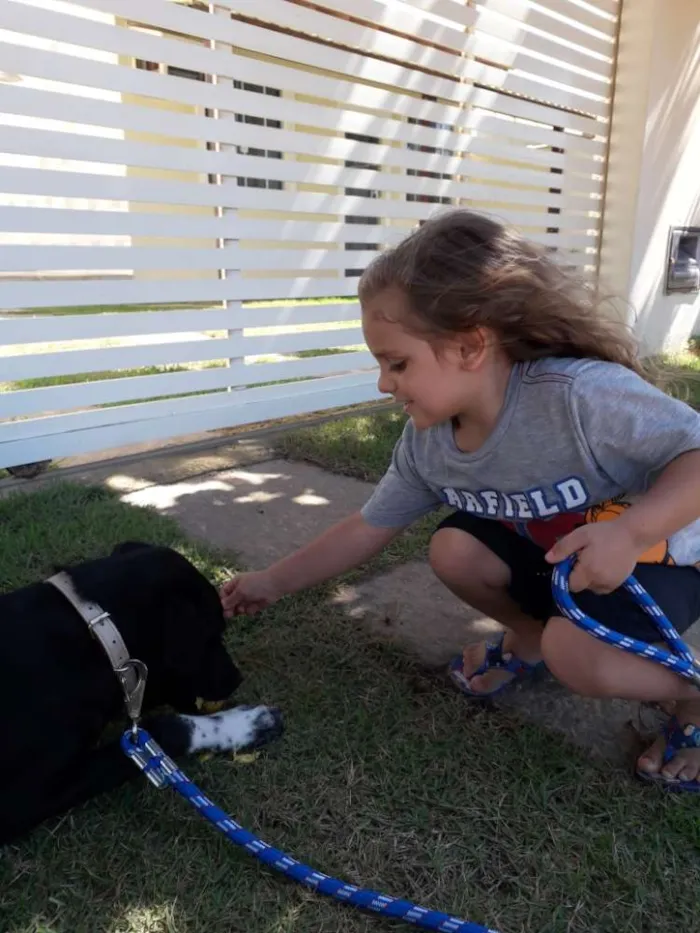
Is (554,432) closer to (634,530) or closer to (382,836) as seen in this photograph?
(634,530)

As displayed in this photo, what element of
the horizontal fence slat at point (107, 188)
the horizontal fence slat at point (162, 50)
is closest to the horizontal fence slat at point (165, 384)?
the horizontal fence slat at point (107, 188)

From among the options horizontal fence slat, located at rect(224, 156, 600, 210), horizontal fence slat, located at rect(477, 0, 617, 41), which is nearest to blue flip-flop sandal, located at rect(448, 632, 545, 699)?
horizontal fence slat, located at rect(224, 156, 600, 210)

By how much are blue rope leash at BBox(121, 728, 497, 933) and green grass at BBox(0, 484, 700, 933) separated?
0.15 feet

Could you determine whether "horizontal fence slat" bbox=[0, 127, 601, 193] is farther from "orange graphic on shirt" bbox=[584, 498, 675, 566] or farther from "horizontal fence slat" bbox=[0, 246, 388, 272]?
"orange graphic on shirt" bbox=[584, 498, 675, 566]

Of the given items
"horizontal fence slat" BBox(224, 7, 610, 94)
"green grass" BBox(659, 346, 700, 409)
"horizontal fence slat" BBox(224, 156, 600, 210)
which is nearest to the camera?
"horizontal fence slat" BBox(224, 7, 610, 94)

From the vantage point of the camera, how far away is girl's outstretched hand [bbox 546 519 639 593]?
1677 millimetres

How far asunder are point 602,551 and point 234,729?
38.3 inches

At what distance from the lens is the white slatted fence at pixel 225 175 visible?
13.3 ft

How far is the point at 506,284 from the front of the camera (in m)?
1.83

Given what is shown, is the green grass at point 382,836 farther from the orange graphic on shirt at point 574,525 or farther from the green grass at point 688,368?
the green grass at point 688,368

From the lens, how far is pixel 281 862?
153cm

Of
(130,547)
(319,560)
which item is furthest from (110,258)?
(319,560)

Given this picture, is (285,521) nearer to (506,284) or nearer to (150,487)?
(150,487)

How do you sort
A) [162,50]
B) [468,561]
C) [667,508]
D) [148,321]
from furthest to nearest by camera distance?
[148,321], [162,50], [468,561], [667,508]
